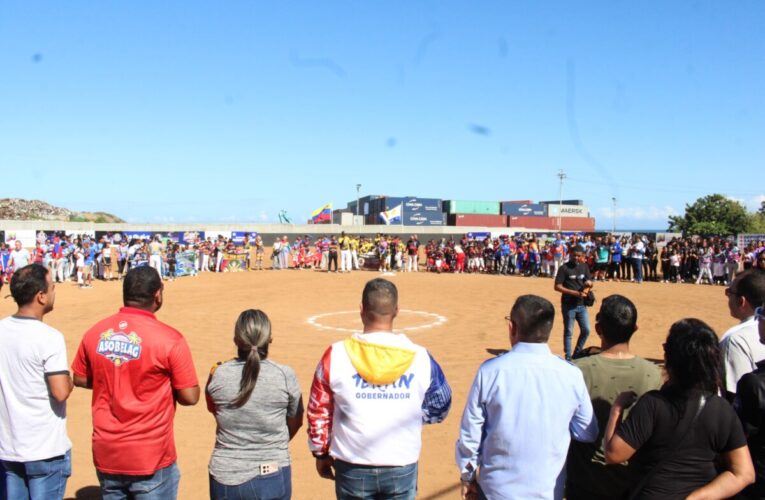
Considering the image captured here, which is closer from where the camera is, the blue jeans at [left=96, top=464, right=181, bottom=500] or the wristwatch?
the wristwatch

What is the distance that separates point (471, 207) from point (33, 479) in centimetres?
7506

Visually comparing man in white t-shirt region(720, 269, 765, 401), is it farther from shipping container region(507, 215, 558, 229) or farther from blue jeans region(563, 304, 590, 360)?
shipping container region(507, 215, 558, 229)

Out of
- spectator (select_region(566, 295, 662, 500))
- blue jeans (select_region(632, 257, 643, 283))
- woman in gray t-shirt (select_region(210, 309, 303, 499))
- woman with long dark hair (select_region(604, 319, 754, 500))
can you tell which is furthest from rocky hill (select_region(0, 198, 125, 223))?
woman with long dark hair (select_region(604, 319, 754, 500))

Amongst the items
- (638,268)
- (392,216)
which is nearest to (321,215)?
(392,216)

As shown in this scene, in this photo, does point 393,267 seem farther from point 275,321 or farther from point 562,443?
point 562,443

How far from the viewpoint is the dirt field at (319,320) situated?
5.46 meters

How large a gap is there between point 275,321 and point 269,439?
1073cm

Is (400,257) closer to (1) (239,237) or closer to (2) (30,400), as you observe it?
(1) (239,237)

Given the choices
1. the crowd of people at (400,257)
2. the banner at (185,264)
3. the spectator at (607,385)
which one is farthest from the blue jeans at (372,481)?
the banner at (185,264)

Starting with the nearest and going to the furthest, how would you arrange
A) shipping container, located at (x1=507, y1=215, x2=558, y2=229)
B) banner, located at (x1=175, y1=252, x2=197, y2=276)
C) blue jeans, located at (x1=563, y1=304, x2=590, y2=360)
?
blue jeans, located at (x1=563, y1=304, x2=590, y2=360) < banner, located at (x1=175, y1=252, x2=197, y2=276) < shipping container, located at (x1=507, y1=215, x2=558, y2=229)

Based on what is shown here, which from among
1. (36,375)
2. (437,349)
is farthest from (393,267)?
(36,375)

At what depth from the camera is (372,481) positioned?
289 cm

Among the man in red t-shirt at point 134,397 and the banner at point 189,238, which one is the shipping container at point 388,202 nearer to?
the banner at point 189,238

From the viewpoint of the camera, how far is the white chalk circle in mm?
12539
